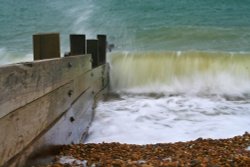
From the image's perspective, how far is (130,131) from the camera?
5.30 metres

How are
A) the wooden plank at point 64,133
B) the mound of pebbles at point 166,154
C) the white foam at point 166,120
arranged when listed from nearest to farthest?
the wooden plank at point 64,133 → the mound of pebbles at point 166,154 → the white foam at point 166,120

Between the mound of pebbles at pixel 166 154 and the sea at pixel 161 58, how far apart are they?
0.83 meters

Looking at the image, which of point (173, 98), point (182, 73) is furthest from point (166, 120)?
point (182, 73)

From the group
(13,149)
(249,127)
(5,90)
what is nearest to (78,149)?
(13,149)

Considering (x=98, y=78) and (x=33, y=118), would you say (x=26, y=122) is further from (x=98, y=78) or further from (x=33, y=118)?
(x=98, y=78)

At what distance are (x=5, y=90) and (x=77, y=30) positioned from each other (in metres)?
14.4

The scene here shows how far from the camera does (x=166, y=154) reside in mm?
3723

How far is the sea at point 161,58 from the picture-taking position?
5.66m

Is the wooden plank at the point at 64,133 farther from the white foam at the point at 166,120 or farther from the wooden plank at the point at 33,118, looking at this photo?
the white foam at the point at 166,120

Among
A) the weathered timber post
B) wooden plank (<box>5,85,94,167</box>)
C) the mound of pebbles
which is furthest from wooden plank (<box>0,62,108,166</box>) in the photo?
the weathered timber post

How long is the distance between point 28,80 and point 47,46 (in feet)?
4.64

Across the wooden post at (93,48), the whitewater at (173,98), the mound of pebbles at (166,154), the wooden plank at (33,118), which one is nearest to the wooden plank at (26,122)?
the wooden plank at (33,118)

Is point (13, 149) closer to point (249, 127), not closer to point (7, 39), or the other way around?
point (249, 127)

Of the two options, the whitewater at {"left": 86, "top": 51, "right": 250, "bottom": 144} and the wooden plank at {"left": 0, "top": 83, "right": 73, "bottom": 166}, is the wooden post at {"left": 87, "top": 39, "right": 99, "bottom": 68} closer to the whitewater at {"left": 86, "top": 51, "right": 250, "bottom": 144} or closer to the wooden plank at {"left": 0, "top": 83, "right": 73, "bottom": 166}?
the whitewater at {"left": 86, "top": 51, "right": 250, "bottom": 144}
